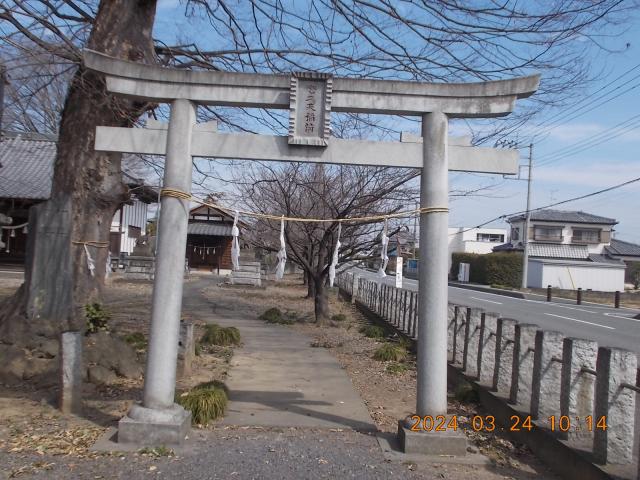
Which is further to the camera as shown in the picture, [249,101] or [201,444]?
[249,101]

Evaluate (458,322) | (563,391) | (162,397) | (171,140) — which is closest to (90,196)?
(171,140)

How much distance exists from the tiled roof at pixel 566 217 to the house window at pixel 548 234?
1.05m

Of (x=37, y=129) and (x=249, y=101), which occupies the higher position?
(x=37, y=129)

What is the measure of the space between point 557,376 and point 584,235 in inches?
2422

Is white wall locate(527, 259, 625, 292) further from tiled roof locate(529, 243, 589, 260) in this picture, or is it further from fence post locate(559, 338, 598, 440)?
fence post locate(559, 338, 598, 440)

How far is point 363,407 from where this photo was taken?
22.2ft

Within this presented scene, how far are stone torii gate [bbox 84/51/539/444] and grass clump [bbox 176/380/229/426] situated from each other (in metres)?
0.38

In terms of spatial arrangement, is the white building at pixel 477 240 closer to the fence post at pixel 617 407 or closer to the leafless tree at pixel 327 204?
the leafless tree at pixel 327 204

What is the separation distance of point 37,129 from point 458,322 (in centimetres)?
2366

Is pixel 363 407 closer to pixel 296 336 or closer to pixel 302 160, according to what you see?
pixel 302 160

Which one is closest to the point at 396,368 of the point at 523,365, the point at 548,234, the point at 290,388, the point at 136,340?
the point at 290,388

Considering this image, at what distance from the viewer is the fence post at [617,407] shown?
422cm

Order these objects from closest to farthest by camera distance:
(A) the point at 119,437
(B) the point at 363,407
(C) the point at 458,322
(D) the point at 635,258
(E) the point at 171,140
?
(A) the point at 119,437, (E) the point at 171,140, (B) the point at 363,407, (C) the point at 458,322, (D) the point at 635,258

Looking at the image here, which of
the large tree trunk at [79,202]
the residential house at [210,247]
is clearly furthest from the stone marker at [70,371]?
the residential house at [210,247]
